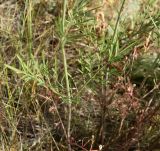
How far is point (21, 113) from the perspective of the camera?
1840 millimetres

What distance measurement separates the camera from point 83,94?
1.89 meters

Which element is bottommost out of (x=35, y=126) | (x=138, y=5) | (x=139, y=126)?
(x=35, y=126)

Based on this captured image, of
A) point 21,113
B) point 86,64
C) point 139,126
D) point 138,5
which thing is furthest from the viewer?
point 138,5

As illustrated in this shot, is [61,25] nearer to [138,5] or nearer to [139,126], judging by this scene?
[139,126]

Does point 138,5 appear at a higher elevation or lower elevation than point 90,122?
higher

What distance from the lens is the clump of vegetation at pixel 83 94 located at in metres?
1.54

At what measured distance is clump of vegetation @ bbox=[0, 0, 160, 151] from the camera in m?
1.54

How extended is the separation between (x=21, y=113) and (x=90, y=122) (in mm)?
311

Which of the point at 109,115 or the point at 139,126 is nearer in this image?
the point at 139,126

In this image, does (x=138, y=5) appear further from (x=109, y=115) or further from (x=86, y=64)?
(x=86, y=64)

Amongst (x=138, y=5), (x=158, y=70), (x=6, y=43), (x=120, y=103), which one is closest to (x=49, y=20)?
(x=6, y=43)

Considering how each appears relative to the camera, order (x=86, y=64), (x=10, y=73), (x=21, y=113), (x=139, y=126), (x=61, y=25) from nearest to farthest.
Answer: (x=61, y=25) < (x=86, y=64) < (x=139, y=126) < (x=21, y=113) < (x=10, y=73)

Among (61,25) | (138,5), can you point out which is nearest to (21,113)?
(61,25)

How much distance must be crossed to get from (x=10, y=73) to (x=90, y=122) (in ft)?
1.50
